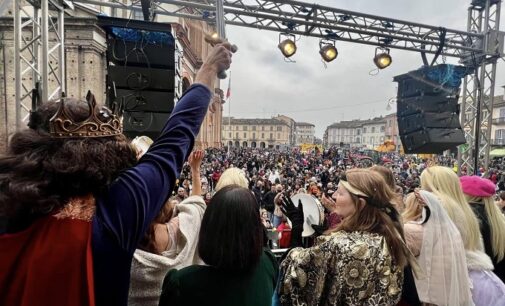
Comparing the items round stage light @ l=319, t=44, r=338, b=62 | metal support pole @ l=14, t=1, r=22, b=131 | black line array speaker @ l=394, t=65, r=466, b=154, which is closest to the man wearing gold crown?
metal support pole @ l=14, t=1, r=22, b=131

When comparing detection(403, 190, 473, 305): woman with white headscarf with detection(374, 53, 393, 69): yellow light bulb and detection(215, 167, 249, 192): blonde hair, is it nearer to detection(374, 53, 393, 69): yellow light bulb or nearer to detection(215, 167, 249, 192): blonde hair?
detection(215, 167, 249, 192): blonde hair

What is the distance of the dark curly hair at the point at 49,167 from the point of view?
0.86 metres

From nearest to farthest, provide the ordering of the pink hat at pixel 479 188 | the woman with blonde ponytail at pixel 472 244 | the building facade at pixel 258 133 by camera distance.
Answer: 1. the woman with blonde ponytail at pixel 472 244
2. the pink hat at pixel 479 188
3. the building facade at pixel 258 133

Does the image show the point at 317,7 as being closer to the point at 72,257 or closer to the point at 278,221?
the point at 278,221

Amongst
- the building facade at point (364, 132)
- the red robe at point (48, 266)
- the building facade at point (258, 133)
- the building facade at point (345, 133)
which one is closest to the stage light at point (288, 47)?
the red robe at point (48, 266)

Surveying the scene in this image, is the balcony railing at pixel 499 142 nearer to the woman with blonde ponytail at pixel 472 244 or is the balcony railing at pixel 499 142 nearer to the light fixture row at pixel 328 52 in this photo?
the light fixture row at pixel 328 52

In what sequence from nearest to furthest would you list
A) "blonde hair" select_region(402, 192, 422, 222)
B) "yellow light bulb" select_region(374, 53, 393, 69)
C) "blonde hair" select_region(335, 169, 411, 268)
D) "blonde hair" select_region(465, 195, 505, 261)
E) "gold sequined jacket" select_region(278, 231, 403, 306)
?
1. "gold sequined jacket" select_region(278, 231, 403, 306)
2. "blonde hair" select_region(335, 169, 411, 268)
3. "blonde hair" select_region(402, 192, 422, 222)
4. "blonde hair" select_region(465, 195, 505, 261)
5. "yellow light bulb" select_region(374, 53, 393, 69)

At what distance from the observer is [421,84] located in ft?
26.6

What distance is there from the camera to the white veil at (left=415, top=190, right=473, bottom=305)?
234cm

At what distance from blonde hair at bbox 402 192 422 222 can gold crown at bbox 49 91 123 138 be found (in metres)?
2.56

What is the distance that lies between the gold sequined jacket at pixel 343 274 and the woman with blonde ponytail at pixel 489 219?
1.62m

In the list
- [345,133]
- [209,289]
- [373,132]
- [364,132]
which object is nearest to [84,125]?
[209,289]

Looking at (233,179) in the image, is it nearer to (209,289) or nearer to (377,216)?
(377,216)

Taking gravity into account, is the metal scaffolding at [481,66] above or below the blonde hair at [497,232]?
above
